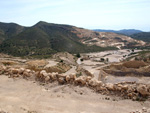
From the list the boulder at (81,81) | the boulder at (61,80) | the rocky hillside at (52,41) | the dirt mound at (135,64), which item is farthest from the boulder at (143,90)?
the rocky hillside at (52,41)

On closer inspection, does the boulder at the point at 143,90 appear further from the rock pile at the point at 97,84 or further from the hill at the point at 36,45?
the hill at the point at 36,45

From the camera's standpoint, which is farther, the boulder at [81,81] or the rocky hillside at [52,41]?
the rocky hillside at [52,41]

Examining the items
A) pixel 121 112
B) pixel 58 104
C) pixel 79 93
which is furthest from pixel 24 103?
pixel 121 112

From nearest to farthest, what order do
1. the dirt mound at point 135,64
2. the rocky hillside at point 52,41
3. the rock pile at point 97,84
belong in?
the rock pile at point 97,84, the dirt mound at point 135,64, the rocky hillside at point 52,41

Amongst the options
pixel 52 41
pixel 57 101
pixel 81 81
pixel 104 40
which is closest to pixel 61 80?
pixel 81 81

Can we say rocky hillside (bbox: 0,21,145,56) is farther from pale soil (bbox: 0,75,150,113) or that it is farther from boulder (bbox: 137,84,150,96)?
boulder (bbox: 137,84,150,96)

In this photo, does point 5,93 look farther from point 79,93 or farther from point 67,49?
point 67,49

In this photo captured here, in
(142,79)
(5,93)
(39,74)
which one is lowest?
(142,79)
